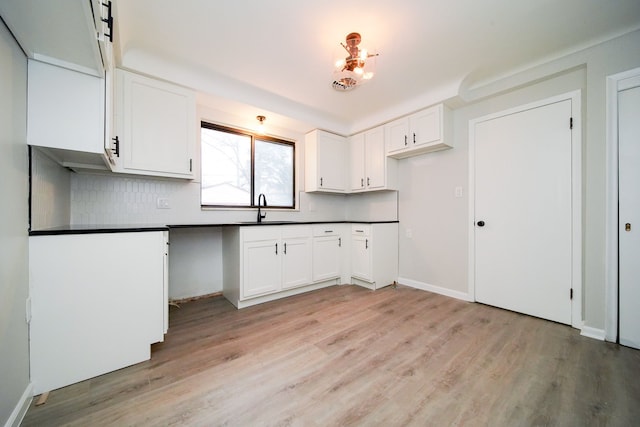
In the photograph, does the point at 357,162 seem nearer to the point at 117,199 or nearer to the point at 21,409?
the point at 117,199

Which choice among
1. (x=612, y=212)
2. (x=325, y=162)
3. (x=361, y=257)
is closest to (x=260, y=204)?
(x=325, y=162)

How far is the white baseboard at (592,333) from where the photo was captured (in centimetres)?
193

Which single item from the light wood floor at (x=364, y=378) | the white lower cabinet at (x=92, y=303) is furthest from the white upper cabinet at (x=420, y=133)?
the white lower cabinet at (x=92, y=303)

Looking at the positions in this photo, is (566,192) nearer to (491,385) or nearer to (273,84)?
(491,385)

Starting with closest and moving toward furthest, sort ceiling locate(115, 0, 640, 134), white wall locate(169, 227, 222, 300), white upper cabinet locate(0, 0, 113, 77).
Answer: white upper cabinet locate(0, 0, 113, 77) → ceiling locate(115, 0, 640, 134) → white wall locate(169, 227, 222, 300)

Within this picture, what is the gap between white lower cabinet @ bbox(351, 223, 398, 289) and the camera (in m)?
3.25

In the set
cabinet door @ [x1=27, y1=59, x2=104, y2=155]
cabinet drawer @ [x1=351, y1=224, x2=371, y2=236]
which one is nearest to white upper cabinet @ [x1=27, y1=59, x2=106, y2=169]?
cabinet door @ [x1=27, y1=59, x2=104, y2=155]

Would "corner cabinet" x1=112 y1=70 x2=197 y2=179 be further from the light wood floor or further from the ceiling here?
the light wood floor

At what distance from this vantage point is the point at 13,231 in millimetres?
1164

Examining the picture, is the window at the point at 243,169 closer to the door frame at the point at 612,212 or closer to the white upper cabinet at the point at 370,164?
the white upper cabinet at the point at 370,164

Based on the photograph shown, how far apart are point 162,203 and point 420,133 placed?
3.12 m

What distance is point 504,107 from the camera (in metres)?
2.60

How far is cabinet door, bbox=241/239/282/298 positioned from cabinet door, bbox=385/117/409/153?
1995 millimetres

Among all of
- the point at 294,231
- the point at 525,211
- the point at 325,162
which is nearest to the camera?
the point at 525,211
